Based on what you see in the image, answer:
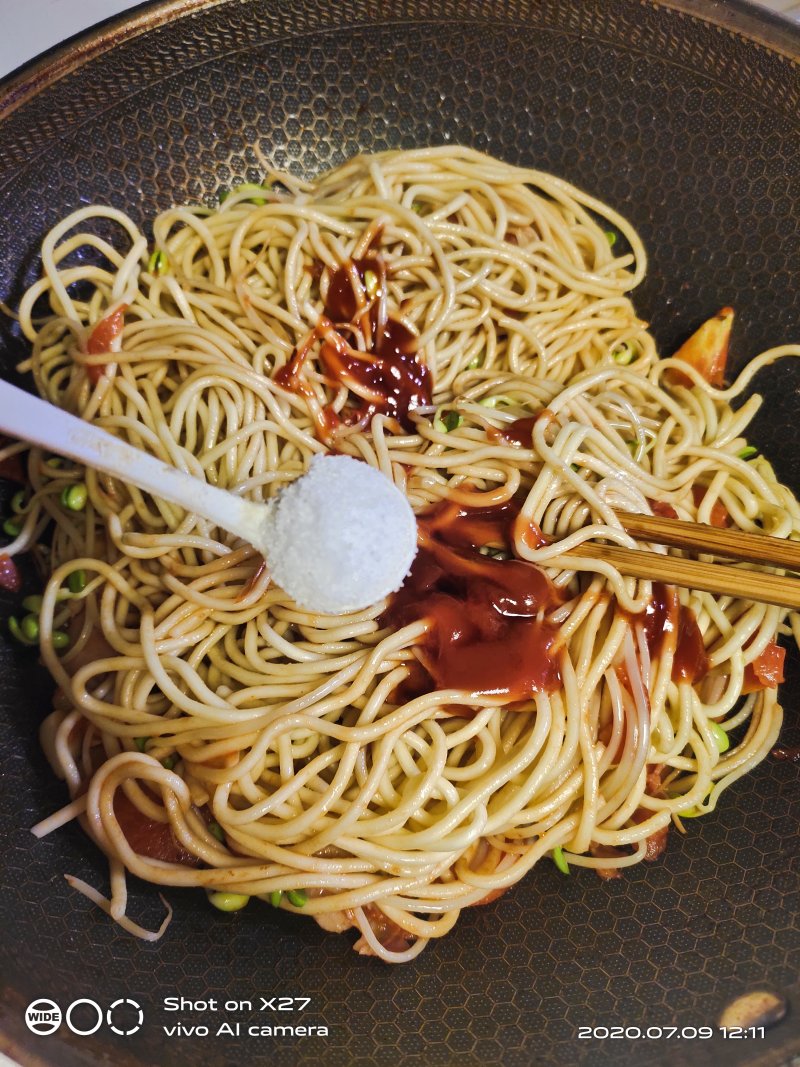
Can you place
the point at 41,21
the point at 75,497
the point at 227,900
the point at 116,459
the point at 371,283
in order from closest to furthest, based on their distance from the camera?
1. the point at 116,459
2. the point at 227,900
3. the point at 75,497
4. the point at 371,283
5. the point at 41,21

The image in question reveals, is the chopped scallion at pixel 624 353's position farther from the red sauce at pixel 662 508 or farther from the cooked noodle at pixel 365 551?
the red sauce at pixel 662 508

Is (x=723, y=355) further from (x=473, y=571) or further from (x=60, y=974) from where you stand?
(x=60, y=974)

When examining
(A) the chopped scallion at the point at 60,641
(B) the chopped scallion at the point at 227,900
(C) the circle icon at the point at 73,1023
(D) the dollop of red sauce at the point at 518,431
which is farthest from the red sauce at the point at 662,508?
(C) the circle icon at the point at 73,1023

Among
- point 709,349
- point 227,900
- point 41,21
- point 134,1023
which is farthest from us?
point 41,21

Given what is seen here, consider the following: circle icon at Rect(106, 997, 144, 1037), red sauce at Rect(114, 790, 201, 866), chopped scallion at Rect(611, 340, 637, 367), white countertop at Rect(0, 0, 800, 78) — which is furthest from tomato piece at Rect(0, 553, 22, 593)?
chopped scallion at Rect(611, 340, 637, 367)

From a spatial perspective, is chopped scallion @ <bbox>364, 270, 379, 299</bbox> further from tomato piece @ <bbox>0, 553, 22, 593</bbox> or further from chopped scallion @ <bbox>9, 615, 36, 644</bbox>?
chopped scallion @ <bbox>9, 615, 36, 644</bbox>

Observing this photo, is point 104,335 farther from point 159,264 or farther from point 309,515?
point 309,515

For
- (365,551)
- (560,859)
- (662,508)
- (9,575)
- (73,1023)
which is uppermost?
(365,551)

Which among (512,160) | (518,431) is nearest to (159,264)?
(518,431)
